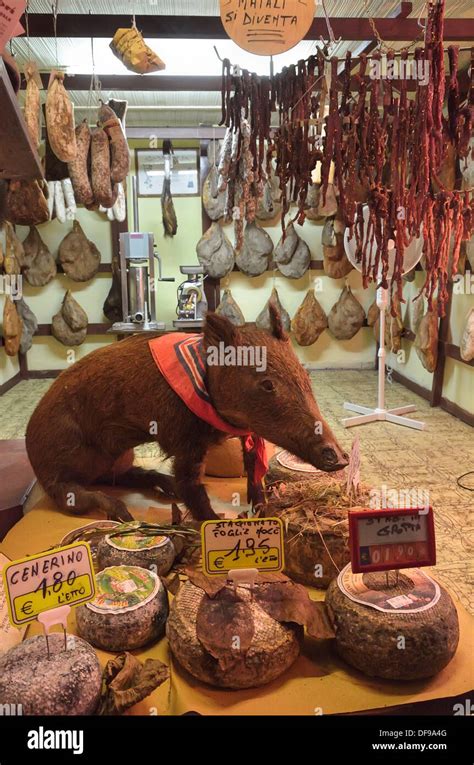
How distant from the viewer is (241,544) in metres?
1.26

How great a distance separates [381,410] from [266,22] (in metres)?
3.62

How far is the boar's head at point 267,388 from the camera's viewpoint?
144 centimetres

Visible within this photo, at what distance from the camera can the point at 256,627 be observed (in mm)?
1222

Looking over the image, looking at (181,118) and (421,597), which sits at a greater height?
(181,118)

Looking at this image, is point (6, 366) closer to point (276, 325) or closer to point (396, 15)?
point (396, 15)

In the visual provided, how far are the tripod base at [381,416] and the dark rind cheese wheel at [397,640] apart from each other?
317 cm

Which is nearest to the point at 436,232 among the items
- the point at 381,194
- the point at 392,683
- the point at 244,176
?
the point at 381,194

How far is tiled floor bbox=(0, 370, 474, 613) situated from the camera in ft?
8.03

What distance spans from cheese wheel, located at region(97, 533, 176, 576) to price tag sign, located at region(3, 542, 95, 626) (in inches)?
14.1

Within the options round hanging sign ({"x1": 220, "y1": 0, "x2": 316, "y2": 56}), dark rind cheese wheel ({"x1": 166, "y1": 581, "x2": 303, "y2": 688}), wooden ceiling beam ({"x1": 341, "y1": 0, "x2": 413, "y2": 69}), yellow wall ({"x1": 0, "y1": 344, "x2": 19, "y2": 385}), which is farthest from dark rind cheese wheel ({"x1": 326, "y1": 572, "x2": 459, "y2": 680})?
yellow wall ({"x1": 0, "y1": 344, "x2": 19, "y2": 385})

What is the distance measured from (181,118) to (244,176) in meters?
2.06

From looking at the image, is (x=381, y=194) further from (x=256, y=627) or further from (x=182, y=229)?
(x=182, y=229)

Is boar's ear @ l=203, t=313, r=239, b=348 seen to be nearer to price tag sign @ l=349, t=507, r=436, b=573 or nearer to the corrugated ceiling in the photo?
price tag sign @ l=349, t=507, r=436, b=573

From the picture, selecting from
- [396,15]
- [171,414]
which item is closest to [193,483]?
[171,414]
